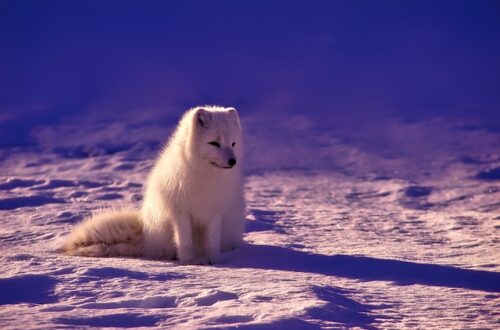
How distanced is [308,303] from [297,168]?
7.09 meters

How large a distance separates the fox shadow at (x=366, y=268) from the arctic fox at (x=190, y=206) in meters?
0.26

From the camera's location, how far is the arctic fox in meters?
4.36

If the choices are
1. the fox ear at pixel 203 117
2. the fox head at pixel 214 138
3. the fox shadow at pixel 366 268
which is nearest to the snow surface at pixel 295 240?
the fox shadow at pixel 366 268

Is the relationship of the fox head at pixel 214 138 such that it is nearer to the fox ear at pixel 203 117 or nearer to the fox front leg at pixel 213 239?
the fox ear at pixel 203 117

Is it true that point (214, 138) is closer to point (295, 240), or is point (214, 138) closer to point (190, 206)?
point (190, 206)

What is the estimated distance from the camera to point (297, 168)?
1012 cm

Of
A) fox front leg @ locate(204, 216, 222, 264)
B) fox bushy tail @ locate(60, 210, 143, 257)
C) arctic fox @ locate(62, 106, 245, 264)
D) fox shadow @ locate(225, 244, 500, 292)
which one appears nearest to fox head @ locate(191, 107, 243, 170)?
arctic fox @ locate(62, 106, 245, 264)

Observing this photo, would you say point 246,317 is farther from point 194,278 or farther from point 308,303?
point 194,278

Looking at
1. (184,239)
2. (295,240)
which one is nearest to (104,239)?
(184,239)

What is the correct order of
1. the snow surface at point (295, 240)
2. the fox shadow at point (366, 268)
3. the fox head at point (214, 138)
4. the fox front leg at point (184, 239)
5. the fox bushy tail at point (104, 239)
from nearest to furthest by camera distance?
the snow surface at point (295, 240), the fox shadow at point (366, 268), the fox head at point (214, 138), the fox front leg at point (184, 239), the fox bushy tail at point (104, 239)

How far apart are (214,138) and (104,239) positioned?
1121 mm

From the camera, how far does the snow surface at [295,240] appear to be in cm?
304

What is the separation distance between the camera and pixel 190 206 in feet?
14.5

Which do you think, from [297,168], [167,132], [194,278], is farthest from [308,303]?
[167,132]
